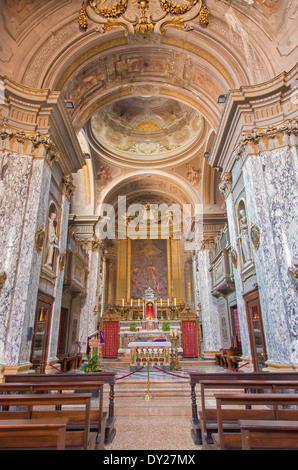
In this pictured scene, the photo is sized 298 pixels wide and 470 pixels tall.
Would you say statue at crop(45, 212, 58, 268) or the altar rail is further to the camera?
the altar rail

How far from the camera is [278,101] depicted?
7426mm

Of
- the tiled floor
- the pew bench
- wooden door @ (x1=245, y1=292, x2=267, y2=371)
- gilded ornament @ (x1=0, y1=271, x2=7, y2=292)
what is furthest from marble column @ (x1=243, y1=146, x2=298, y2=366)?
the pew bench

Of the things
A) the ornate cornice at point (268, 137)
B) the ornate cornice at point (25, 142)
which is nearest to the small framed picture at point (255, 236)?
the ornate cornice at point (268, 137)

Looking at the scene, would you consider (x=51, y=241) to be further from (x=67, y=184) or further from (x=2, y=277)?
(x=67, y=184)

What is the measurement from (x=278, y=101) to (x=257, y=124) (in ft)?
2.43

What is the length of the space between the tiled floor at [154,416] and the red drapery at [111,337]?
7.05 m

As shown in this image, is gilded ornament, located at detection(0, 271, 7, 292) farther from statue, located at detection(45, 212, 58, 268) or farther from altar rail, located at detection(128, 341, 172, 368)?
altar rail, located at detection(128, 341, 172, 368)

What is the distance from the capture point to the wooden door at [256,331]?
6.82 metres

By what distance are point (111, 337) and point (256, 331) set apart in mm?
8754

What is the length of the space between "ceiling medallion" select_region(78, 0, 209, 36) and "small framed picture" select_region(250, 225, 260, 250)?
6433 mm

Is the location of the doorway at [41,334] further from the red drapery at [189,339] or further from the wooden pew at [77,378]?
the red drapery at [189,339]

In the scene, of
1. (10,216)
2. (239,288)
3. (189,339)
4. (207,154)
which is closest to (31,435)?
(10,216)

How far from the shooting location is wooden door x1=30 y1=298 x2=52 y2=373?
22.5 ft

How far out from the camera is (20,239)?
648cm
